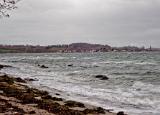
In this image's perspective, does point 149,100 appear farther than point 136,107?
Yes

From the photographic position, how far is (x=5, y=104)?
21.3m

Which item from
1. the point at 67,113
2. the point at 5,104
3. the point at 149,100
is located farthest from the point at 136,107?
the point at 5,104

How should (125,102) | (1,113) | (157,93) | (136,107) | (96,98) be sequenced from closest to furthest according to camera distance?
(1,113) → (136,107) → (125,102) → (96,98) → (157,93)

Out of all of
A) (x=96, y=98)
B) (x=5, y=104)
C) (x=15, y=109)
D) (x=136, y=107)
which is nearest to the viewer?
(x=15, y=109)

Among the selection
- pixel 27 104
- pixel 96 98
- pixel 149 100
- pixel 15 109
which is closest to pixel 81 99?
pixel 96 98

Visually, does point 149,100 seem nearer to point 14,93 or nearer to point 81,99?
point 81,99

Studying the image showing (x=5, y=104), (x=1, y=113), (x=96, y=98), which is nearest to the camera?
(x=1, y=113)

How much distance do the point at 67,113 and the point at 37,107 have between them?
1.94 m

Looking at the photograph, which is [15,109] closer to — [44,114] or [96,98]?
[44,114]

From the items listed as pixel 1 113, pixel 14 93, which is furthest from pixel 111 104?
pixel 1 113

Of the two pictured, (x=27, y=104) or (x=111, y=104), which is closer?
(x=27, y=104)

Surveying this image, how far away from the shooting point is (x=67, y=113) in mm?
20422

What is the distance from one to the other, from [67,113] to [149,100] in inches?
432

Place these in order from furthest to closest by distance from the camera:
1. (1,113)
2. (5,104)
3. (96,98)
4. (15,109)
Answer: (96,98), (5,104), (15,109), (1,113)
